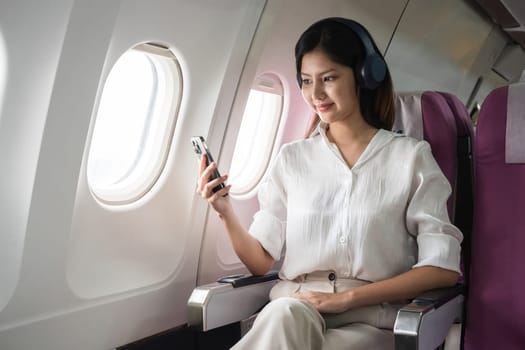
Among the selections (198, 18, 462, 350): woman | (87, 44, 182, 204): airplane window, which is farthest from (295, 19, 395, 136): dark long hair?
(87, 44, 182, 204): airplane window

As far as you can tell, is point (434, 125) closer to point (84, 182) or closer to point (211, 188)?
point (211, 188)

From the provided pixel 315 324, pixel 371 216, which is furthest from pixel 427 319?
pixel 371 216

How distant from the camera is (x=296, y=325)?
1.74 metres

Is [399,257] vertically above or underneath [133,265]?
above

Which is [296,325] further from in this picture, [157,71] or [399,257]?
[157,71]

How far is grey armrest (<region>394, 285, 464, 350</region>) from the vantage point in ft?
5.27

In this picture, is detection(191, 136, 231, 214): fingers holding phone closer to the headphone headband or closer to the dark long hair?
the dark long hair

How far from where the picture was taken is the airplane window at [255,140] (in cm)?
313

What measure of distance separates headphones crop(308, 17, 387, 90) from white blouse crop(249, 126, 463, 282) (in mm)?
211

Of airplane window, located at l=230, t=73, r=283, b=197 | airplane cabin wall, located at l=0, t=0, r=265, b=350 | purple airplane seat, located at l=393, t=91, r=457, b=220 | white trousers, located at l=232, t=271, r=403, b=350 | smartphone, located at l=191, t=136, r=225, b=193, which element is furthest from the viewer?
airplane window, located at l=230, t=73, r=283, b=197

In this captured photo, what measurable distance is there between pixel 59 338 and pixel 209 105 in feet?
3.50

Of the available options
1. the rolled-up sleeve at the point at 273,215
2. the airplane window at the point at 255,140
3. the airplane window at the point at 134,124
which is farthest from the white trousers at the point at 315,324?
the airplane window at the point at 255,140

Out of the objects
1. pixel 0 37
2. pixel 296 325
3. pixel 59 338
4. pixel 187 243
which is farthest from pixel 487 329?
pixel 0 37

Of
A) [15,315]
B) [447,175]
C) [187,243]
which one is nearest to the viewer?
[15,315]
